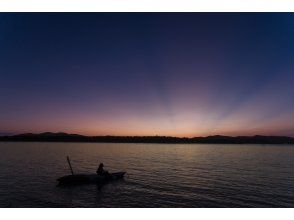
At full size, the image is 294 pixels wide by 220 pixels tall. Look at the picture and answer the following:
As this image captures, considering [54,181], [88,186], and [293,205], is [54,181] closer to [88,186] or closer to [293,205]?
[88,186]

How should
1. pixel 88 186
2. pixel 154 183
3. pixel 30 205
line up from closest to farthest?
pixel 30 205, pixel 88 186, pixel 154 183

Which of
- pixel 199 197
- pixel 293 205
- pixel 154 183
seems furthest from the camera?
pixel 154 183

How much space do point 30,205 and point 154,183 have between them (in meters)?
20.2

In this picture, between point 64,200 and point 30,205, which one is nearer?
point 30,205

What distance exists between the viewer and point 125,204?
33125mm

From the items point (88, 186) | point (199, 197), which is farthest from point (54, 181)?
point (199, 197)

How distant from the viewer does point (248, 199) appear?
36094mm
